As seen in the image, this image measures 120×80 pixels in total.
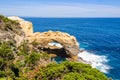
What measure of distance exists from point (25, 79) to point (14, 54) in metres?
13.8

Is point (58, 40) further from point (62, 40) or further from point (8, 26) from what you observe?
point (8, 26)

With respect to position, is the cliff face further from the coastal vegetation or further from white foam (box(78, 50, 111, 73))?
the coastal vegetation

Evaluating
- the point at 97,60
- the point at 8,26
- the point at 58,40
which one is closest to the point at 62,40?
the point at 58,40

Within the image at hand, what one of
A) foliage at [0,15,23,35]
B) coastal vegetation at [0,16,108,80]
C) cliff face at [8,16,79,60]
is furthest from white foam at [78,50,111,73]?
foliage at [0,15,23,35]

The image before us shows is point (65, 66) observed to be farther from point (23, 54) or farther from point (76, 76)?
point (23, 54)

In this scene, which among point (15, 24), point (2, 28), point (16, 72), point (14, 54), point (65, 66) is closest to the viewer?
point (65, 66)

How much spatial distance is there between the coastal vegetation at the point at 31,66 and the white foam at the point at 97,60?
58.0 feet

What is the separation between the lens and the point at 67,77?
1043 inches

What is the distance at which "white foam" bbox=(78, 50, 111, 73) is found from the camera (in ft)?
214

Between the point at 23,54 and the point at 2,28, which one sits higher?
the point at 2,28

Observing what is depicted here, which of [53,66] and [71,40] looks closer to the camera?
[53,66]

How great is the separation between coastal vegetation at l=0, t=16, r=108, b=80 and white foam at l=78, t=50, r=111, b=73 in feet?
58.0

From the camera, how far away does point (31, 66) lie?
40.8 meters

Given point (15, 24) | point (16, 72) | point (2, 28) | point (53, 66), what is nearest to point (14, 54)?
point (16, 72)
